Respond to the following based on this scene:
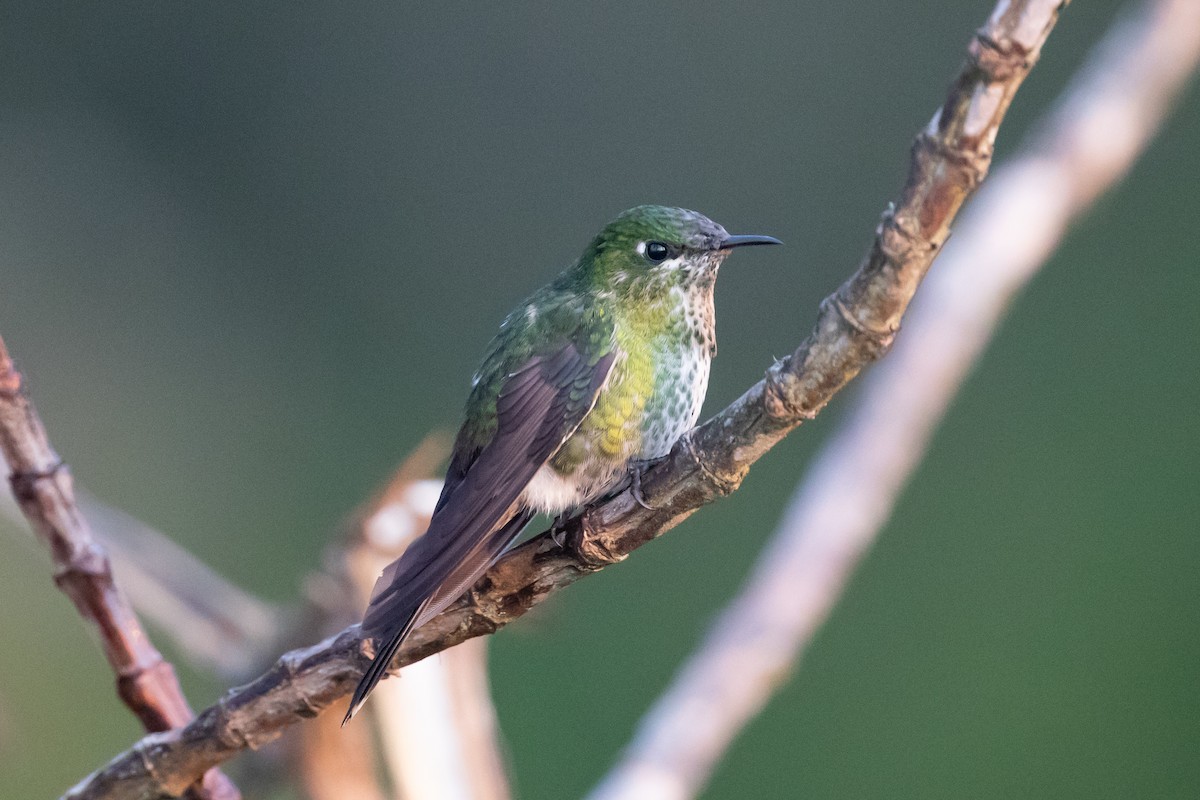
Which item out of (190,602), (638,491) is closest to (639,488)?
(638,491)

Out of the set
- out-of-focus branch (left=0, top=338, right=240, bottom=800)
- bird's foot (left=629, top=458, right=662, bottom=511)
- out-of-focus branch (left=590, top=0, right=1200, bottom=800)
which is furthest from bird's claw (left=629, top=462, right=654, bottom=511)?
out-of-focus branch (left=590, top=0, right=1200, bottom=800)

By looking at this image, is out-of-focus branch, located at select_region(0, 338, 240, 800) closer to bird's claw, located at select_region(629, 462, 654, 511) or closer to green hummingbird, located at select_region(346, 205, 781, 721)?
green hummingbird, located at select_region(346, 205, 781, 721)

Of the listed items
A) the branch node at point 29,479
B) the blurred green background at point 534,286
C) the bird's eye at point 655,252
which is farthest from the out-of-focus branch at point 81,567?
the blurred green background at point 534,286

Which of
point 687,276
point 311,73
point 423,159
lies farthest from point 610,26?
point 687,276

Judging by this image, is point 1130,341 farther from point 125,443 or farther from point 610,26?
point 125,443

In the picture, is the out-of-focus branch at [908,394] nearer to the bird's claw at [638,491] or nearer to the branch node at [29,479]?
the bird's claw at [638,491]
